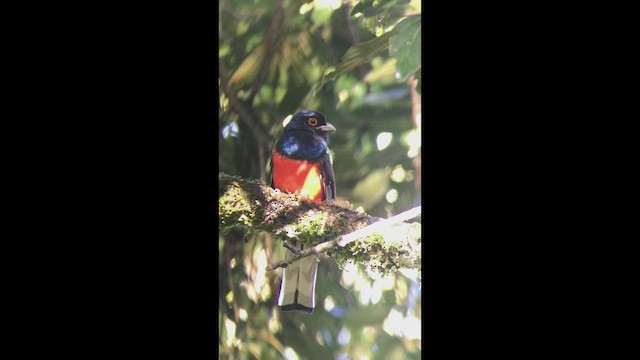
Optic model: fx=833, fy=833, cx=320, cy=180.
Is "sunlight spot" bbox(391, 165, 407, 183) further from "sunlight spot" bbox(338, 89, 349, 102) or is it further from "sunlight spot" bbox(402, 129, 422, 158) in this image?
"sunlight spot" bbox(338, 89, 349, 102)

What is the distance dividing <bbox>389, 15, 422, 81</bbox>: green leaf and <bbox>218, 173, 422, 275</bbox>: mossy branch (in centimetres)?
54

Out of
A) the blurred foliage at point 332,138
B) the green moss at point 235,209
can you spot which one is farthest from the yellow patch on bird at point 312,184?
the green moss at point 235,209

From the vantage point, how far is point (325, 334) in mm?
3154

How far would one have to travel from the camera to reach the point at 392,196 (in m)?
2.91

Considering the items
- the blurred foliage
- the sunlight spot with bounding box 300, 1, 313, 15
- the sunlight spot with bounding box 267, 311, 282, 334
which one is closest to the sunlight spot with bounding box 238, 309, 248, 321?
the blurred foliage

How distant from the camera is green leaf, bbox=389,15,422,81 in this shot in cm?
283

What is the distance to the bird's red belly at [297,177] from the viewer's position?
3182 mm

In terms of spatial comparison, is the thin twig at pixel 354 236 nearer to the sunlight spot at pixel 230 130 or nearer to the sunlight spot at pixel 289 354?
the sunlight spot at pixel 289 354

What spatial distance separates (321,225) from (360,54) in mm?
660

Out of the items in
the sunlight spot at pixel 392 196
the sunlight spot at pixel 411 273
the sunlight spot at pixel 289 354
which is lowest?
the sunlight spot at pixel 289 354

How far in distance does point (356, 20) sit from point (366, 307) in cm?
104

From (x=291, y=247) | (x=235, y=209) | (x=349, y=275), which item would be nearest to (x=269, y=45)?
(x=235, y=209)

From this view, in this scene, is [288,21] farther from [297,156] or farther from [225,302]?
[225,302]

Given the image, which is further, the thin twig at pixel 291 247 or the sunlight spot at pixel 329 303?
the thin twig at pixel 291 247
